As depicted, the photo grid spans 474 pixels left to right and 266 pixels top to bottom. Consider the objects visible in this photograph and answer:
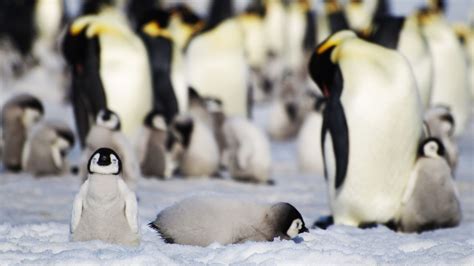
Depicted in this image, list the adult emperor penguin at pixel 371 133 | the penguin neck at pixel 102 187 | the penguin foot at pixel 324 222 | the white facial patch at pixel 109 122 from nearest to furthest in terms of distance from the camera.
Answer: the penguin neck at pixel 102 187
the penguin foot at pixel 324 222
the adult emperor penguin at pixel 371 133
the white facial patch at pixel 109 122

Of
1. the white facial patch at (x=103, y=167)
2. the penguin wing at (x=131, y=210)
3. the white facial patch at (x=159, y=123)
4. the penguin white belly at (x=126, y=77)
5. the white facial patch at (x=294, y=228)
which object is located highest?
the penguin white belly at (x=126, y=77)

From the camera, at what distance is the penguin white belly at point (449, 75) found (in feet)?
40.2

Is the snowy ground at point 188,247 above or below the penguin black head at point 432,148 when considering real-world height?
below

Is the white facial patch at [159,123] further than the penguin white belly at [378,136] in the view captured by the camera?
Yes

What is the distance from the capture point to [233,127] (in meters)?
7.77

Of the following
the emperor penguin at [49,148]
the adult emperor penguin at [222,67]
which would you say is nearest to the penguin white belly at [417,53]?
the adult emperor penguin at [222,67]

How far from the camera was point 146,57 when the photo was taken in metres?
8.47

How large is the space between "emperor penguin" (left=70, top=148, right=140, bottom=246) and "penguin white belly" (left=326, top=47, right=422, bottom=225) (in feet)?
5.71

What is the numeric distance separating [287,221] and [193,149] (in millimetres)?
3303

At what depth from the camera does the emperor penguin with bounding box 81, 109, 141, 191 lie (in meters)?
6.11

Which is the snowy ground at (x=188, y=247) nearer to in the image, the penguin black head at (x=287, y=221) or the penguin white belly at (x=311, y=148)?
the penguin black head at (x=287, y=221)

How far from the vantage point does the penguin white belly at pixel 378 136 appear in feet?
18.3

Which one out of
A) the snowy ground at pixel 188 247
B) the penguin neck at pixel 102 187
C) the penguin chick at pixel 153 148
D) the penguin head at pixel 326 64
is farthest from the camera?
the penguin chick at pixel 153 148

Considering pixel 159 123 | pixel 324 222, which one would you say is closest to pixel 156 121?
pixel 159 123
